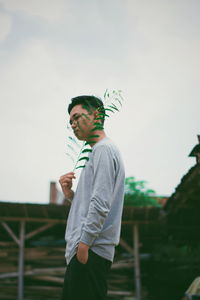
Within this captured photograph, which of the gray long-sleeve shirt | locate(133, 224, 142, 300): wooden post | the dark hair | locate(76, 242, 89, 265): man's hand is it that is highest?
the dark hair

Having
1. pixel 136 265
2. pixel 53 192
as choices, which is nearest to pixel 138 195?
pixel 136 265

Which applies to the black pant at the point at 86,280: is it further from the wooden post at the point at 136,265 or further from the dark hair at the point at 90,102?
the wooden post at the point at 136,265

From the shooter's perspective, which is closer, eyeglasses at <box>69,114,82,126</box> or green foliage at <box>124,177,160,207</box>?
eyeglasses at <box>69,114,82,126</box>

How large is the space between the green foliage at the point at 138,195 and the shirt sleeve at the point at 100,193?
13.0 m

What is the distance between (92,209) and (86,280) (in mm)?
385

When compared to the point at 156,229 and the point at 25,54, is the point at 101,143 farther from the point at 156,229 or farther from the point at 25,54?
the point at 25,54

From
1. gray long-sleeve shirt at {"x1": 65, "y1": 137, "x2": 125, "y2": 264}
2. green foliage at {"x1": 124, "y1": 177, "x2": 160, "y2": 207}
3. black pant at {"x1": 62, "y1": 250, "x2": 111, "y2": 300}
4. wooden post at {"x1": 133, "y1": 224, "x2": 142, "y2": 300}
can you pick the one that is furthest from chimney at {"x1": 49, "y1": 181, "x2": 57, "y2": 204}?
black pant at {"x1": 62, "y1": 250, "x2": 111, "y2": 300}

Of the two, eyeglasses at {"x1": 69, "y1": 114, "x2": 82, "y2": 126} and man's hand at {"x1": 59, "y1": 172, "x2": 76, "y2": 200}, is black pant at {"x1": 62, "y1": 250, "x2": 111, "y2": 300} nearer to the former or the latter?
man's hand at {"x1": 59, "y1": 172, "x2": 76, "y2": 200}

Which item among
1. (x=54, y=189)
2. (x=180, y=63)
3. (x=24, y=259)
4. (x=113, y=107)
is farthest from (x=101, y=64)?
(x=54, y=189)

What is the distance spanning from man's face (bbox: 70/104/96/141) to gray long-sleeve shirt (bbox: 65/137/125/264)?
0.13 meters

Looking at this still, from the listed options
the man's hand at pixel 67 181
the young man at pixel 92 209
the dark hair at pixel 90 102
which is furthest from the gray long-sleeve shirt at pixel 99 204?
the dark hair at pixel 90 102

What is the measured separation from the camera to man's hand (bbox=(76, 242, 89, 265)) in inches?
65.3

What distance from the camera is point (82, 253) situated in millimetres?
1663

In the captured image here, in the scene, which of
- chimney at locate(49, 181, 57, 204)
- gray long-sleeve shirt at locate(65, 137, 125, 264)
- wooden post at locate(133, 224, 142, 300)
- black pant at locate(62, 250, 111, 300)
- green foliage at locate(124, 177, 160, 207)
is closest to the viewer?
black pant at locate(62, 250, 111, 300)
